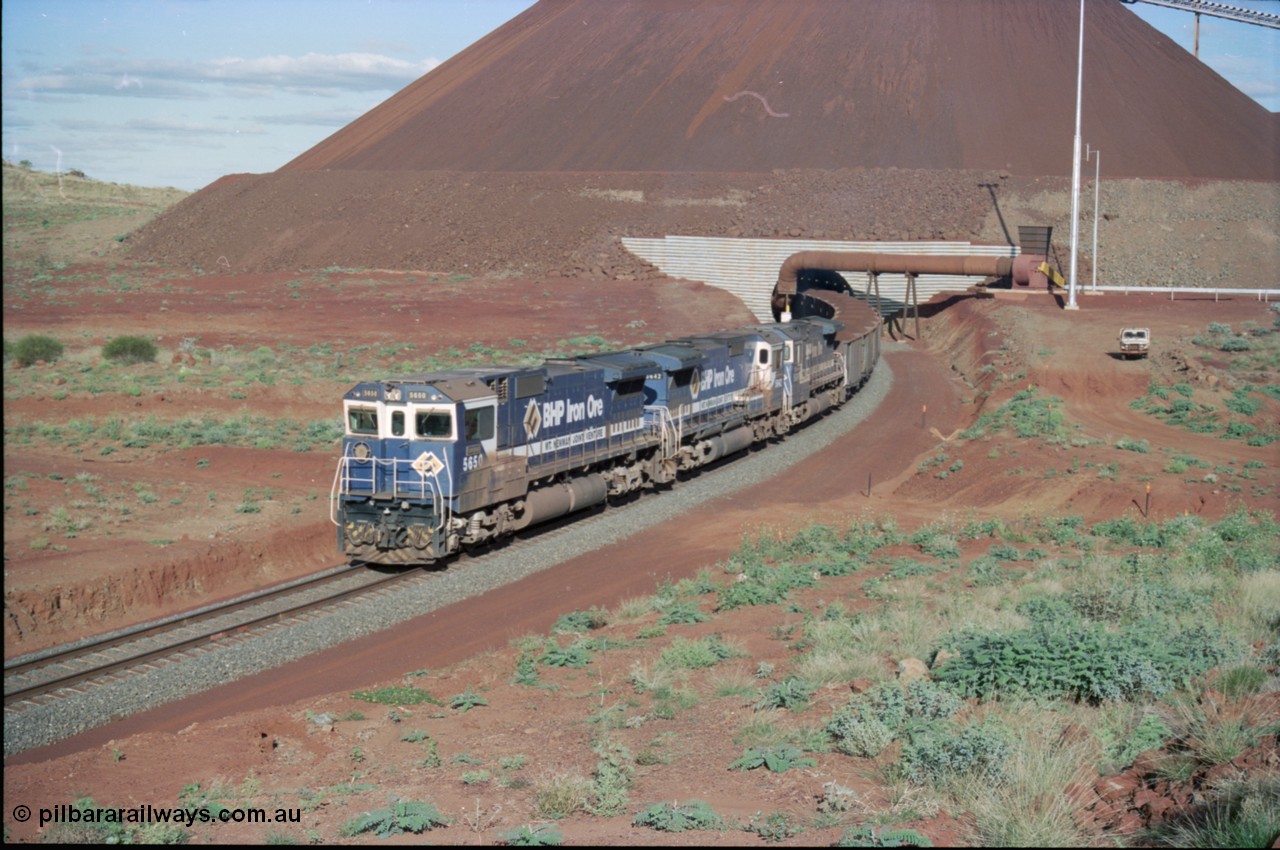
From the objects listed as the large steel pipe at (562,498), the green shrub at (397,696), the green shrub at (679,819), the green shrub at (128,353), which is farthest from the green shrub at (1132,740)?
the green shrub at (128,353)

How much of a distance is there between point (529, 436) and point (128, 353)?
27.4 m

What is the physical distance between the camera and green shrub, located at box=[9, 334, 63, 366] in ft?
140

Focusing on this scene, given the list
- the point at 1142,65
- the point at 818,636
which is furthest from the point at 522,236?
the point at 818,636

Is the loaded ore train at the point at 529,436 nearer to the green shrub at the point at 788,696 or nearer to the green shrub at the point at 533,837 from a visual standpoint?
the green shrub at the point at 788,696

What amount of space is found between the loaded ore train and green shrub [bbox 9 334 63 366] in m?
23.2

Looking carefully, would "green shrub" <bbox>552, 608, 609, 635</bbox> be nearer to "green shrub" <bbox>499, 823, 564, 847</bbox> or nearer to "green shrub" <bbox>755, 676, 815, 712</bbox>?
"green shrub" <bbox>755, 676, 815, 712</bbox>

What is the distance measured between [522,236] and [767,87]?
34.0 meters

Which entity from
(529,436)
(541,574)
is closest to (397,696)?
(541,574)

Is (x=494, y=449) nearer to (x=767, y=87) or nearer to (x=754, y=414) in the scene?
(x=754, y=414)

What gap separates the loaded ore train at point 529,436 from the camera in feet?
72.3

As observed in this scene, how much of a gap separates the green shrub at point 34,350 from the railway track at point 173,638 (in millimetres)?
27098

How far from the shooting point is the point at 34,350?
1727 inches

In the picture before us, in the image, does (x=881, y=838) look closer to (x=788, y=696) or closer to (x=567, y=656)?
(x=788, y=696)

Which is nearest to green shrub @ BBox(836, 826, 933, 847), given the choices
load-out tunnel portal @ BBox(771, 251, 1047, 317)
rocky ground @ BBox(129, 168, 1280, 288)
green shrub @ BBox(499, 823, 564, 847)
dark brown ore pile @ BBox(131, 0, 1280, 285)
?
green shrub @ BBox(499, 823, 564, 847)
